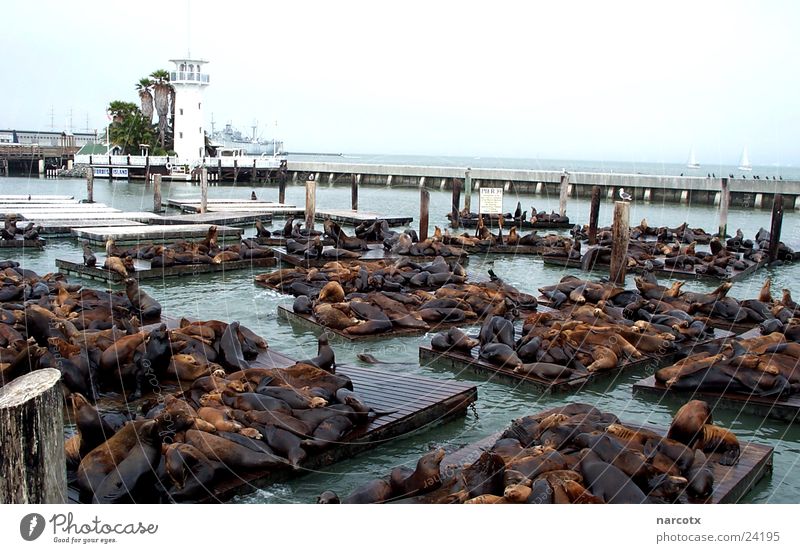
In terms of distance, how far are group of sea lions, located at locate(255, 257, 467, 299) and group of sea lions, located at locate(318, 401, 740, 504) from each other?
7.03m

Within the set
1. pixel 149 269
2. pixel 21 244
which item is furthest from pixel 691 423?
pixel 21 244

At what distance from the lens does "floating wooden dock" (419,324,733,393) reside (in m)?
8.48

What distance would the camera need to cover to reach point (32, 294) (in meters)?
11.8

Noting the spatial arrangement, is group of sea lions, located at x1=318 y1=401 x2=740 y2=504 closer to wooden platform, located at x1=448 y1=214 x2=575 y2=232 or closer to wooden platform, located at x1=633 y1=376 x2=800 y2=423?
wooden platform, located at x1=633 y1=376 x2=800 y2=423

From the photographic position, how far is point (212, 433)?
230 inches

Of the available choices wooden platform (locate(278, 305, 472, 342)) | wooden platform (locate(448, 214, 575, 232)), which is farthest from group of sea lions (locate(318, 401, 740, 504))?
wooden platform (locate(448, 214, 575, 232))

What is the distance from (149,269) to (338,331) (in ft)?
20.1

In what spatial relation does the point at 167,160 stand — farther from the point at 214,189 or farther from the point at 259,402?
the point at 259,402

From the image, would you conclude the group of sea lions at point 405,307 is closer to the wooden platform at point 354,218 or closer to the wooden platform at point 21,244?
the wooden platform at point 21,244

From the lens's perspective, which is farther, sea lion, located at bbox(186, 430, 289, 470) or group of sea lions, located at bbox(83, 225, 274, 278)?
group of sea lions, located at bbox(83, 225, 274, 278)

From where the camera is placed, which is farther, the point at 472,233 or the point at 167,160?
the point at 167,160

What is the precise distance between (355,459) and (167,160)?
164 ft

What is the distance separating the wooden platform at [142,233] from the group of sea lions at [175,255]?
13.1 feet
